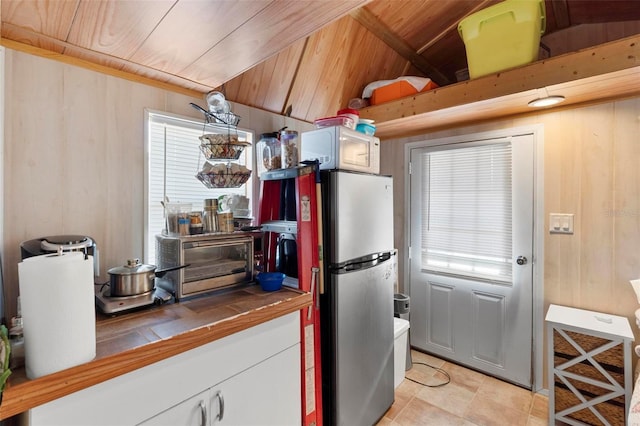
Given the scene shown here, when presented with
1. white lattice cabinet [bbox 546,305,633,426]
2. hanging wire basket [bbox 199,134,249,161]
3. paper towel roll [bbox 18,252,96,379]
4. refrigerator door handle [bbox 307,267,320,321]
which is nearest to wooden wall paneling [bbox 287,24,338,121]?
hanging wire basket [bbox 199,134,249,161]

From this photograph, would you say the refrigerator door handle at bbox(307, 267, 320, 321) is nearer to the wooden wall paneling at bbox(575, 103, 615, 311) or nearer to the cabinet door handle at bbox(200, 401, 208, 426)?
the cabinet door handle at bbox(200, 401, 208, 426)

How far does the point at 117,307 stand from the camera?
1.20m

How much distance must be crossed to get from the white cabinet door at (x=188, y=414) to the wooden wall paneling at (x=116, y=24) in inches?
55.9

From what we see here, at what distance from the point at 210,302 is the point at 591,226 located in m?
2.57

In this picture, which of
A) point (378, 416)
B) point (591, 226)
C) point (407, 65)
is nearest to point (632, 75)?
point (591, 226)

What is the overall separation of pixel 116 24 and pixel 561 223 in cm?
293

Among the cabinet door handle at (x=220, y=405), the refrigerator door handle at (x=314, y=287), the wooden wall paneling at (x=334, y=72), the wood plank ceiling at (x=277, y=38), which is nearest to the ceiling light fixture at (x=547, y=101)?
the wood plank ceiling at (x=277, y=38)

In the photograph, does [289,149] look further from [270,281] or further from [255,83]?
[270,281]

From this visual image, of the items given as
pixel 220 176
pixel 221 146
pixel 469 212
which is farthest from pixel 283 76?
pixel 469 212

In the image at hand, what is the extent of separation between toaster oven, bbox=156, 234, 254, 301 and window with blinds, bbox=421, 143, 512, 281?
191 cm

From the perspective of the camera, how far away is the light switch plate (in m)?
2.21

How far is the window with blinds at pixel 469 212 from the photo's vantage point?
2.50 meters

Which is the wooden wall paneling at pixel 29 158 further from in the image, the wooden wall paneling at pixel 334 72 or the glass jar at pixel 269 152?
the wooden wall paneling at pixel 334 72

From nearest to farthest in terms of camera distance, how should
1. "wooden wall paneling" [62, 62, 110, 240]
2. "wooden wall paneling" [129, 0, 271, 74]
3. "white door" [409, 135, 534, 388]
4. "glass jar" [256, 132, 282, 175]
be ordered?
1. "wooden wall paneling" [129, 0, 271, 74]
2. "wooden wall paneling" [62, 62, 110, 240]
3. "glass jar" [256, 132, 282, 175]
4. "white door" [409, 135, 534, 388]
